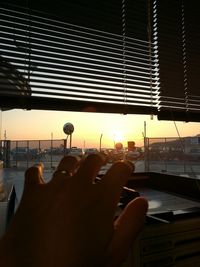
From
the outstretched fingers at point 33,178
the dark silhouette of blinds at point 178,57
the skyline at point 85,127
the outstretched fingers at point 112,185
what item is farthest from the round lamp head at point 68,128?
the outstretched fingers at point 112,185

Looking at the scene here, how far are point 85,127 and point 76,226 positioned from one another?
91 centimetres

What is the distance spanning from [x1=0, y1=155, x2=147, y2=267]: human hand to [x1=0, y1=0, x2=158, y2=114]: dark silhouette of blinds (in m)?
0.74

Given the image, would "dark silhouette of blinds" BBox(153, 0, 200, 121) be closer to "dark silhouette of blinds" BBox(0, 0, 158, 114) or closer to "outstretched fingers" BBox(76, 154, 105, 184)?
"dark silhouette of blinds" BBox(0, 0, 158, 114)

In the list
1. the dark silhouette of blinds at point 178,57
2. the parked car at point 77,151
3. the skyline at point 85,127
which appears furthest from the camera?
the dark silhouette of blinds at point 178,57

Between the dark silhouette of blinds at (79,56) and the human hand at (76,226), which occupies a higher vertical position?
the dark silhouette of blinds at (79,56)

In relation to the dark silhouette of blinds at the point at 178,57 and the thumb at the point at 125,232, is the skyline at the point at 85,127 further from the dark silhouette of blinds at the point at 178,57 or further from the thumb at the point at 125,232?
the thumb at the point at 125,232

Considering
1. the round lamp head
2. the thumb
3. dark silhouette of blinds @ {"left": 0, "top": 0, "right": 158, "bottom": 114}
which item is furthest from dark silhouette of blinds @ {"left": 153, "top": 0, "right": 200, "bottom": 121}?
the thumb

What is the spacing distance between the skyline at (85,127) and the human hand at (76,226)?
769mm

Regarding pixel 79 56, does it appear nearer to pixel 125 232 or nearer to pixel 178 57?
pixel 178 57

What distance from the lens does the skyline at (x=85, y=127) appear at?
3.95 ft

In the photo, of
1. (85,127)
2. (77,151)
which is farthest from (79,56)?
(77,151)

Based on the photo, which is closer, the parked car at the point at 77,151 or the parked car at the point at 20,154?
the parked car at the point at 77,151

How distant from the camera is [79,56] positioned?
4.01 ft

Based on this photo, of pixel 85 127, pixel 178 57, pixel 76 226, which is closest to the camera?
pixel 76 226
